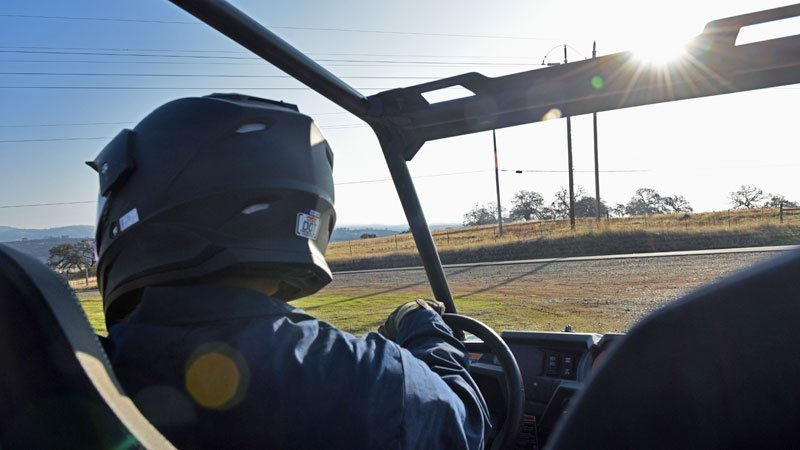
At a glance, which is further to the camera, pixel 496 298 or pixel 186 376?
pixel 496 298

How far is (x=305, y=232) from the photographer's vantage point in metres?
1.50

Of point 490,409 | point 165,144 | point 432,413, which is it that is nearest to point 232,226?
point 165,144

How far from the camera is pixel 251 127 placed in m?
1.48

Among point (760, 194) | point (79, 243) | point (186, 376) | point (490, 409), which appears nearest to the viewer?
point (186, 376)

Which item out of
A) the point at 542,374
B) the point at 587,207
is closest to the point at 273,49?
the point at 542,374

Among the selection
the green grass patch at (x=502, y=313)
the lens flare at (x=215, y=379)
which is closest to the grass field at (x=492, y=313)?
the green grass patch at (x=502, y=313)

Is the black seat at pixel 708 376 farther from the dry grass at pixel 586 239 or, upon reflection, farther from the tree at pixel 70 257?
the dry grass at pixel 586 239

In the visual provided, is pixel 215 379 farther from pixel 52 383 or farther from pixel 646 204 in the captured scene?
pixel 646 204

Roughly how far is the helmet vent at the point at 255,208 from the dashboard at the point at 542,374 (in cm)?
117

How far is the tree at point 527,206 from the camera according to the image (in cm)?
2508

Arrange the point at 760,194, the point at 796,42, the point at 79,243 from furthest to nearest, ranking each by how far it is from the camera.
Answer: the point at 760,194, the point at 79,243, the point at 796,42

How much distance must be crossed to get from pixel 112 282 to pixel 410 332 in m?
0.87

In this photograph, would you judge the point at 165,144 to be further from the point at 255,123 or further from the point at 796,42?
the point at 796,42

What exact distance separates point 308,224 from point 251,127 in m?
0.32
